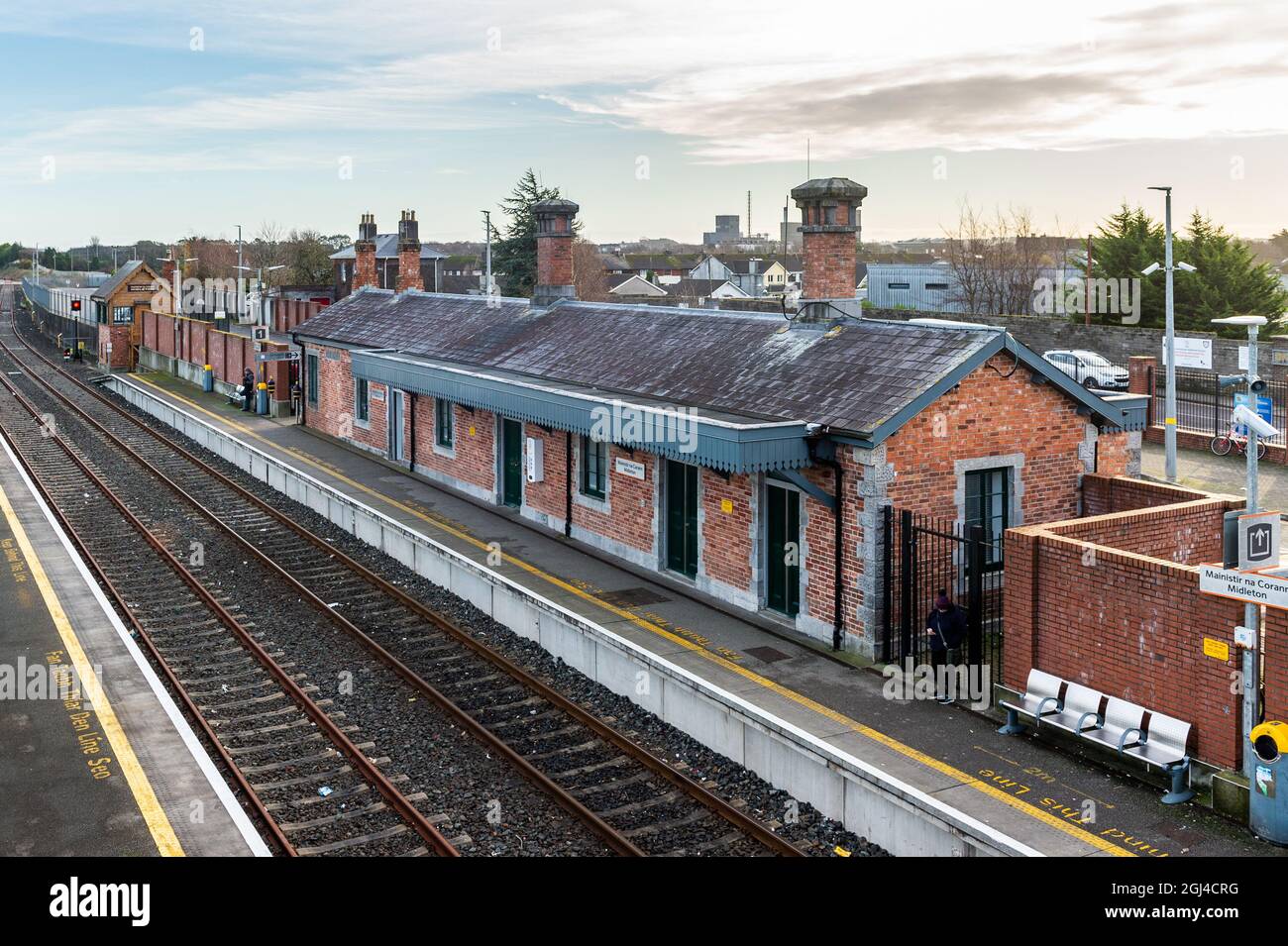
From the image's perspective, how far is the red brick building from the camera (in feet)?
52.1

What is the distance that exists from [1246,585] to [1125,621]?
168 centimetres

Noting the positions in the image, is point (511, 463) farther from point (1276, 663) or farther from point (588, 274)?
point (588, 274)

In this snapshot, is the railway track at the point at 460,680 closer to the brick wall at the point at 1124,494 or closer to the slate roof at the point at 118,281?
the brick wall at the point at 1124,494

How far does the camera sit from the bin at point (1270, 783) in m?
10.5

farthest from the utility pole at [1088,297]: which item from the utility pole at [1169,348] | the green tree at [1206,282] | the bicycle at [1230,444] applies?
the utility pole at [1169,348]

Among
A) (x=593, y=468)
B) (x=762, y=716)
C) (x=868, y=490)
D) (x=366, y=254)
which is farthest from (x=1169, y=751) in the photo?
(x=366, y=254)

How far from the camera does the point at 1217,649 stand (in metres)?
11.5

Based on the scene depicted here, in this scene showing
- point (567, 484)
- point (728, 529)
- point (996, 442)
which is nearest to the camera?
point (996, 442)

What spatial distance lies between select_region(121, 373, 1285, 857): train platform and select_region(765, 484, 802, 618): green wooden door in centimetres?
43

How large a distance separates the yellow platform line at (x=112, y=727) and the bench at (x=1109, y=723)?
836 centimetres

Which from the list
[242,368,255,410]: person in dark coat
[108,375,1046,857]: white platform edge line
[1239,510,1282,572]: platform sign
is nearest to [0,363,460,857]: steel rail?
[108,375,1046,857]: white platform edge line

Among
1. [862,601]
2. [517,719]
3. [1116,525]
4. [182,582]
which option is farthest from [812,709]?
[182,582]

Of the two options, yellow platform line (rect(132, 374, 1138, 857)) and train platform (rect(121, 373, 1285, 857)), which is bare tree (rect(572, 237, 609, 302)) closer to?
yellow platform line (rect(132, 374, 1138, 857))
